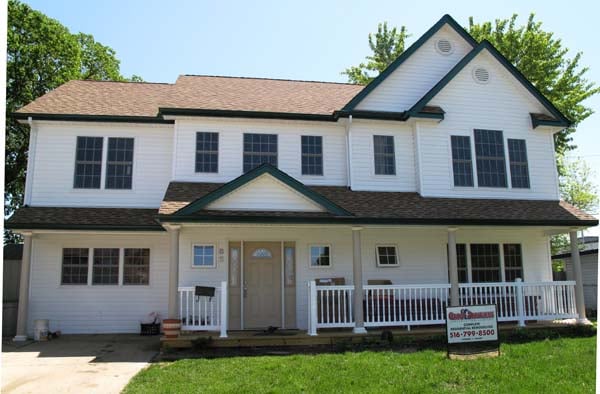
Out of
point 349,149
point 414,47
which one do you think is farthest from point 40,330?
point 414,47

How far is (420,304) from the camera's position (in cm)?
1293

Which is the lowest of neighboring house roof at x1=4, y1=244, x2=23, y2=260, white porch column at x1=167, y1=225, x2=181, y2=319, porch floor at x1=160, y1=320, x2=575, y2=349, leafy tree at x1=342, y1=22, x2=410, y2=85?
porch floor at x1=160, y1=320, x2=575, y2=349

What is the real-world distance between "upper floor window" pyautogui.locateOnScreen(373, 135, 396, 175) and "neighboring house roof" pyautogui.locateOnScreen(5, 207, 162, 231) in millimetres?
6899

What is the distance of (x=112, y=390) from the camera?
792 cm

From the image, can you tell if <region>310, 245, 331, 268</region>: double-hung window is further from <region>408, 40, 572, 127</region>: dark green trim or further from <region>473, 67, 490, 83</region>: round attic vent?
<region>473, 67, 490, 83</region>: round attic vent

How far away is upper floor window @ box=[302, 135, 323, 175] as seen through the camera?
15523 millimetres

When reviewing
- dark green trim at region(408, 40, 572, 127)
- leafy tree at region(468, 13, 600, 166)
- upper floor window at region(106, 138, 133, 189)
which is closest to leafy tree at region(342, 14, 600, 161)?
leafy tree at region(468, 13, 600, 166)

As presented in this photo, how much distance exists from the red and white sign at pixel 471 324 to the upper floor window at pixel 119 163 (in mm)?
10059

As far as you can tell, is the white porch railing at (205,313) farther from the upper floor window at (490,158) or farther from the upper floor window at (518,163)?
the upper floor window at (518,163)

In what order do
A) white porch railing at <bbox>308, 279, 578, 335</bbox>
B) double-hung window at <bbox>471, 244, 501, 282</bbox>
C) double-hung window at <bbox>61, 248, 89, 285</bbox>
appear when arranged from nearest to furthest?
white porch railing at <bbox>308, 279, 578, 335</bbox>, double-hung window at <bbox>61, 248, 89, 285</bbox>, double-hung window at <bbox>471, 244, 501, 282</bbox>

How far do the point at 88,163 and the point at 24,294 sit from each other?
414 cm

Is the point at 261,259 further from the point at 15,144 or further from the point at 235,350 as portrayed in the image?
the point at 15,144

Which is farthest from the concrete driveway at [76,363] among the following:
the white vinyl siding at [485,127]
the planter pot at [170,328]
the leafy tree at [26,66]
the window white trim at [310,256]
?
the leafy tree at [26,66]

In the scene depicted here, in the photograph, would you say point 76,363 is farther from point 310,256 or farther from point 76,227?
point 310,256
